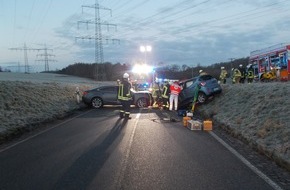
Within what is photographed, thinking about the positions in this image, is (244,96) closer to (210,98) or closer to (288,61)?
(210,98)

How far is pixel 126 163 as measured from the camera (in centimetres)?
807

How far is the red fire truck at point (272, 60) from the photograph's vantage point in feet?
85.3

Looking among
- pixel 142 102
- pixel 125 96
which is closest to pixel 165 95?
pixel 142 102

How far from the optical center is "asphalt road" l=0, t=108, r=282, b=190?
6527 millimetres

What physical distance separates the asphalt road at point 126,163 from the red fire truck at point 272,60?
15207mm

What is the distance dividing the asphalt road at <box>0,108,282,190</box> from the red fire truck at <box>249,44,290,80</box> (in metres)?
15.2

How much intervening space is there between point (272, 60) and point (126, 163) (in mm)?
22963

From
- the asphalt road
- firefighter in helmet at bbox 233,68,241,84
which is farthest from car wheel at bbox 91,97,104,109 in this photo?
the asphalt road

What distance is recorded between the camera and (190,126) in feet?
45.0

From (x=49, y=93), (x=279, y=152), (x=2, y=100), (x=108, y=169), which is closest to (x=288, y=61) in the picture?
(x=49, y=93)

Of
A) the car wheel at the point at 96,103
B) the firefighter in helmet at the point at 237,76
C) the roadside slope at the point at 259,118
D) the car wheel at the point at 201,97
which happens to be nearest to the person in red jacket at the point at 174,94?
the car wheel at the point at 201,97

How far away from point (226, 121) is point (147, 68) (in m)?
20.8

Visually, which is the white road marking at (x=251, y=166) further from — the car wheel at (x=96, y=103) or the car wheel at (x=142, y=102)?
the car wheel at (x=96, y=103)

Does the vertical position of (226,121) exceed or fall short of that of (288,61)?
it falls short
